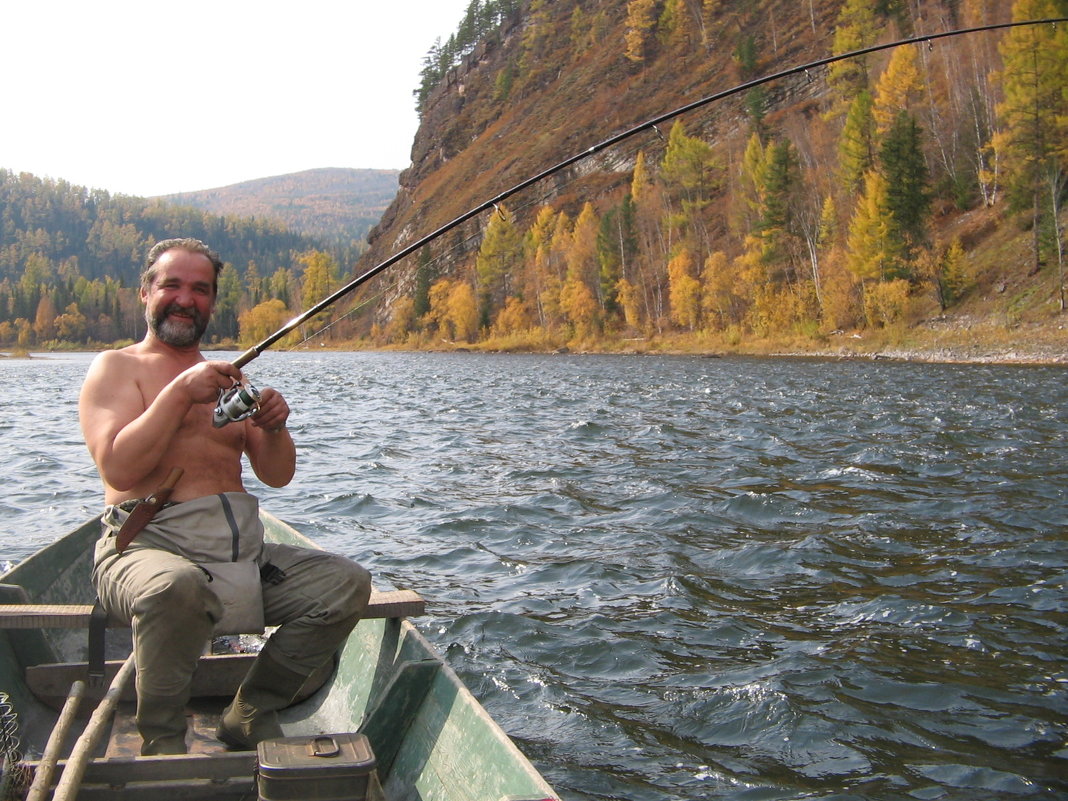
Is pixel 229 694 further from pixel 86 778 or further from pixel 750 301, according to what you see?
pixel 750 301

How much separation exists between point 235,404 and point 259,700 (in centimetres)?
143

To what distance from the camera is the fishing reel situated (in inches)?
154

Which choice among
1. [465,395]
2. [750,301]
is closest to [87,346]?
[750,301]

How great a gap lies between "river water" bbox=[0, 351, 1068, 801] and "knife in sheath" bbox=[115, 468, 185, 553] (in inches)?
103

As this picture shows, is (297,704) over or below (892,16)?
below

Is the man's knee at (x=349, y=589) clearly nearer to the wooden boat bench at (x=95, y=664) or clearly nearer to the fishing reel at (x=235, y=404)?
the wooden boat bench at (x=95, y=664)

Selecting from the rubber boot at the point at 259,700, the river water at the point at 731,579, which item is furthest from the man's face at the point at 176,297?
the river water at the point at 731,579

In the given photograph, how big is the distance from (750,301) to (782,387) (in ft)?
124

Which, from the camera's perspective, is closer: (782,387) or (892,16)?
(782,387)

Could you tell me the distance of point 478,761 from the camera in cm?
360

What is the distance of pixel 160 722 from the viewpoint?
3826 millimetres

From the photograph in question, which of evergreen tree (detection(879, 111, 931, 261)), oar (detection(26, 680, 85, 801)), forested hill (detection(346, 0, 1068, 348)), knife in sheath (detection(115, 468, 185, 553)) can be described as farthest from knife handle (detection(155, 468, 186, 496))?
evergreen tree (detection(879, 111, 931, 261))

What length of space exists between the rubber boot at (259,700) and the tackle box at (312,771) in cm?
62

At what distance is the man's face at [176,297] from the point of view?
444 centimetres
